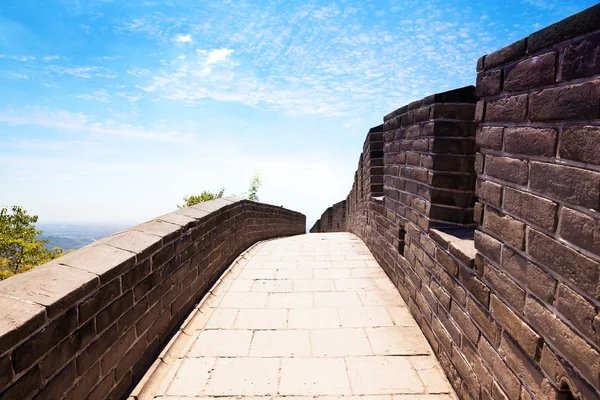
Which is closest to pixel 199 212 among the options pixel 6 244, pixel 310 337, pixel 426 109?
pixel 310 337

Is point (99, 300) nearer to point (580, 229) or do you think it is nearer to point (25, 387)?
point (25, 387)

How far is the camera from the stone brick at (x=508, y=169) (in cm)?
149

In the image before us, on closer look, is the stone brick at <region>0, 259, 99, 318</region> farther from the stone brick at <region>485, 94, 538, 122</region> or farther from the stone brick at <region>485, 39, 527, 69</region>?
the stone brick at <region>485, 39, 527, 69</region>

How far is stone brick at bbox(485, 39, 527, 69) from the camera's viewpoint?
59.5 inches

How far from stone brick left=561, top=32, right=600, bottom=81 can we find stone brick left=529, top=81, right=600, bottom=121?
4 cm

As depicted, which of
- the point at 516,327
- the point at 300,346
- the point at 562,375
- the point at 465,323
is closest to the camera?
the point at 562,375

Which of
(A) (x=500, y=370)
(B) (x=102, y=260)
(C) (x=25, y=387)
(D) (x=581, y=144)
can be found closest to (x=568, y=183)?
(D) (x=581, y=144)

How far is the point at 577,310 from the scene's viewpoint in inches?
45.5

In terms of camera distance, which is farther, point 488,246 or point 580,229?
point 488,246

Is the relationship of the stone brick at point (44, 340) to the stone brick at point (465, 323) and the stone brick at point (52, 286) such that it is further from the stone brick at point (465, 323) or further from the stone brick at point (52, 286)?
the stone brick at point (465, 323)

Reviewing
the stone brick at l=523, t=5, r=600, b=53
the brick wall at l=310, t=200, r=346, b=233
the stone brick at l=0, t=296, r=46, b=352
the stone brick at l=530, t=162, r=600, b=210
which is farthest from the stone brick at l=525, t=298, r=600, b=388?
Answer: the brick wall at l=310, t=200, r=346, b=233

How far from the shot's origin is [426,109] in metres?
2.93

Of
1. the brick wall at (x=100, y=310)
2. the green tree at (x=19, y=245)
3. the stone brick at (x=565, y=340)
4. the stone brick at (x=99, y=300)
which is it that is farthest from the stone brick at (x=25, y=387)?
the green tree at (x=19, y=245)

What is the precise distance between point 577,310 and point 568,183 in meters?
0.44
